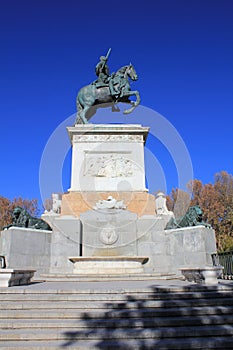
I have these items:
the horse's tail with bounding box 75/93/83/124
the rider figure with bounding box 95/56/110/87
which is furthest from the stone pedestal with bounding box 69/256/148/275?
the rider figure with bounding box 95/56/110/87

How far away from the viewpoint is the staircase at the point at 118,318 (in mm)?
4566

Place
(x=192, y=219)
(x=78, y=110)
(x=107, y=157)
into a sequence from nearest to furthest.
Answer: (x=192, y=219)
(x=107, y=157)
(x=78, y=110)

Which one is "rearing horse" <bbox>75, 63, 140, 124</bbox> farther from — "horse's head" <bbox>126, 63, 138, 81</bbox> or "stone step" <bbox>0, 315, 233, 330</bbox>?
"stone step" <bbox>0, 315, 233, 330</bbox>

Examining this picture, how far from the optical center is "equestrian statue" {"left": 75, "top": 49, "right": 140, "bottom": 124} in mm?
17969

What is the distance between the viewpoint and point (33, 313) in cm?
555

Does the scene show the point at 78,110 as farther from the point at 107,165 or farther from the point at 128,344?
the point at 128,344

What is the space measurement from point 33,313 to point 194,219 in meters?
9.21

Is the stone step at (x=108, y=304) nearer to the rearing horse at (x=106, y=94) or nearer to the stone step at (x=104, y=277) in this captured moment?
the stone step at (x=104, y=277)

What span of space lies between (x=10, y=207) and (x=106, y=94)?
32.7 m

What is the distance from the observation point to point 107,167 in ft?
53.0

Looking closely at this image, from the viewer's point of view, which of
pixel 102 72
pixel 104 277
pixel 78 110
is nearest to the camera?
pixel 104 277

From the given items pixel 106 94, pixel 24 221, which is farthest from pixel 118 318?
pixel 106 94

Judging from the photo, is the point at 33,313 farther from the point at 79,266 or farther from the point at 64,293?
the point at 79,266

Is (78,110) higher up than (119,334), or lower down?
higher up
